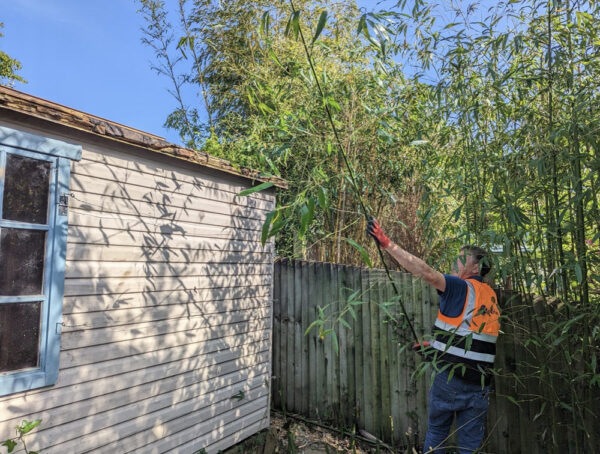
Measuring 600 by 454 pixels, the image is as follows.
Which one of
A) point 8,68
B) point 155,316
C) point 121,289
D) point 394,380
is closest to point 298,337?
point 394,380

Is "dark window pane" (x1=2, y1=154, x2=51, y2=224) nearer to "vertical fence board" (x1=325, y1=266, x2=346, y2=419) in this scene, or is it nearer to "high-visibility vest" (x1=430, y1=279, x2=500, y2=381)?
"high-visibility vest" (x1=430, y1=279, x2=500, y2=381)

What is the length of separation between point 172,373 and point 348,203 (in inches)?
107

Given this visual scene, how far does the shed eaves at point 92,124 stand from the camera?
2.00 meters

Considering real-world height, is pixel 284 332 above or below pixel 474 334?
below

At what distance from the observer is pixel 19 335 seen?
211 cm

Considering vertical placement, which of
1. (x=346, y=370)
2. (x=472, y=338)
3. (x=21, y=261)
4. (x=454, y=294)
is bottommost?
(x=346, y=370)

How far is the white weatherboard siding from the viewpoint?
2.38m

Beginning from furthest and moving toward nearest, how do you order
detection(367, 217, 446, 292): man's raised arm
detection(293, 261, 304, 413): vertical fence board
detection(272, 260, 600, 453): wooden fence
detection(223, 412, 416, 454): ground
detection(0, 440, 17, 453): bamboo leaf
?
detection(293, 261, 304, 413): vertical fence board, detection(223, 412, 416, 454): ground, detection(272, 260, 600, 453): wooden fence, detection(367, 217, 446, 292): man's raised arm, detection(0, 440, 17, 453): bamboo leaf

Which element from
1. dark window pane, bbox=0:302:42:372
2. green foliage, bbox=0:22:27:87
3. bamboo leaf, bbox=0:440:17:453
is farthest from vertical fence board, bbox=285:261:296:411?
green foliage, bbox=0:22:27:87

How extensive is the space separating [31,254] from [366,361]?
2926 mm

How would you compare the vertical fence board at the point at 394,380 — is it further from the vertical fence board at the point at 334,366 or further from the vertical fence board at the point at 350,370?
the vertical fence board at the point at 334,366

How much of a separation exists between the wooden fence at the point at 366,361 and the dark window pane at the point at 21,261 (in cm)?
185

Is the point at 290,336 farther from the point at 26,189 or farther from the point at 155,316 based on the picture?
the point at 26,189

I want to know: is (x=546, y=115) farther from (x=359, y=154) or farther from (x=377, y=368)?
(x=377, y=368)
